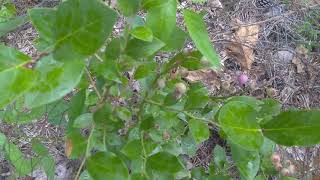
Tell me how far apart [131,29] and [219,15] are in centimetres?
178

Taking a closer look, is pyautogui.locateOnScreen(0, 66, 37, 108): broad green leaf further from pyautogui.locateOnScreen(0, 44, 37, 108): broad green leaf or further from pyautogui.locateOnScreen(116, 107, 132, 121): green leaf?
pyautogui.locateOnScreen(116, 107, 132, 121): green leaf

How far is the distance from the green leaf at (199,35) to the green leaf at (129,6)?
111 mm

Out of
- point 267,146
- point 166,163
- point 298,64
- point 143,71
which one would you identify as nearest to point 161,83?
point 143,71

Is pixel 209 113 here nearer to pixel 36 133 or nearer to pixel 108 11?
pixel 108 11

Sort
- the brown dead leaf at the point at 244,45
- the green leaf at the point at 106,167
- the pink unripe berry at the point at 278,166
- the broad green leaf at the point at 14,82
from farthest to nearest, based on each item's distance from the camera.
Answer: the brown dead leaf at the point at 244,45, the pink unripe berry at the point at 278,166, the green leaf at the point at 106,167, the broad green leaf at the point at 14,82

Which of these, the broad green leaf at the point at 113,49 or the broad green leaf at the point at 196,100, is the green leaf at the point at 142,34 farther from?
the broad green leaf at the point at 196,100

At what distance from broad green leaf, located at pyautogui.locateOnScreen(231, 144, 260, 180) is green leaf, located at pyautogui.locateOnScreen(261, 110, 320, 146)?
211 mm

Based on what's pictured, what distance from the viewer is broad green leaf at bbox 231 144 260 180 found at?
1.08m

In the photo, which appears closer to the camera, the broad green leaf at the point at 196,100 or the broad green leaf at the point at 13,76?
the broad green leaf at the point at 13,76

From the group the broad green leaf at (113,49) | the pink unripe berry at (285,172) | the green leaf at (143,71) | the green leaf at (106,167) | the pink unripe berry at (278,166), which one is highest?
the broad green leaf at (113,49)

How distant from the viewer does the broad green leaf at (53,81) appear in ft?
2.13

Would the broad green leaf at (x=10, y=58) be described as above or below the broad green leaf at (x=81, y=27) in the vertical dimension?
below

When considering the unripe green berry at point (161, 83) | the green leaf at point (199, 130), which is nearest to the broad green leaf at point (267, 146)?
the green leaf at point (199, 130)

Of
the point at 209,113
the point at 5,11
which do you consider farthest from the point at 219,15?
the point at 209,113
